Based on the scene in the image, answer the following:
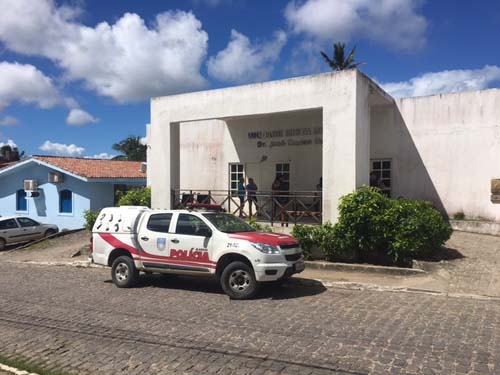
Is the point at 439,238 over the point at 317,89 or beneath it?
beneath

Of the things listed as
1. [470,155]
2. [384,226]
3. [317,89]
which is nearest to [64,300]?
[384,226]

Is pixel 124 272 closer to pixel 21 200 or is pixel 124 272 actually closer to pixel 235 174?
pixel 235 174

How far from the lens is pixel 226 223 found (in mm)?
8703

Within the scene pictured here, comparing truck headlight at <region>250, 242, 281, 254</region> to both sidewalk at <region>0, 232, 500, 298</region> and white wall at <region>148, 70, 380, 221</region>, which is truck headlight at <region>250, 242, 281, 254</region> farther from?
white wall at <region>148, 70, 380, 221</region>

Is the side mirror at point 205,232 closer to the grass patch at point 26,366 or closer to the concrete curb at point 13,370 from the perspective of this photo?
the grass patch at point 26,366

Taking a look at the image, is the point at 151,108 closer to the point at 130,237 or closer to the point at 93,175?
the point at 130,237

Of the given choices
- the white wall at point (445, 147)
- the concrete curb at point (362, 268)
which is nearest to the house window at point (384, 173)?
the white wall at point (445, 147)

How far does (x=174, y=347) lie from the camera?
539 cm

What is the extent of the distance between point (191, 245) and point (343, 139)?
15.9 ft

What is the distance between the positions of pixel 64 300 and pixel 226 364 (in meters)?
4.71

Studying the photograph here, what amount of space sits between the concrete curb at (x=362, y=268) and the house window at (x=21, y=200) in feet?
64.9

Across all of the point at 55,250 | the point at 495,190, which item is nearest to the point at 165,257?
the point at 55,250

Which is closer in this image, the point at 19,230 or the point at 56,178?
the point at 19,230

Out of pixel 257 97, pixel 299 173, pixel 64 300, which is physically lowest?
pixel 64 300
